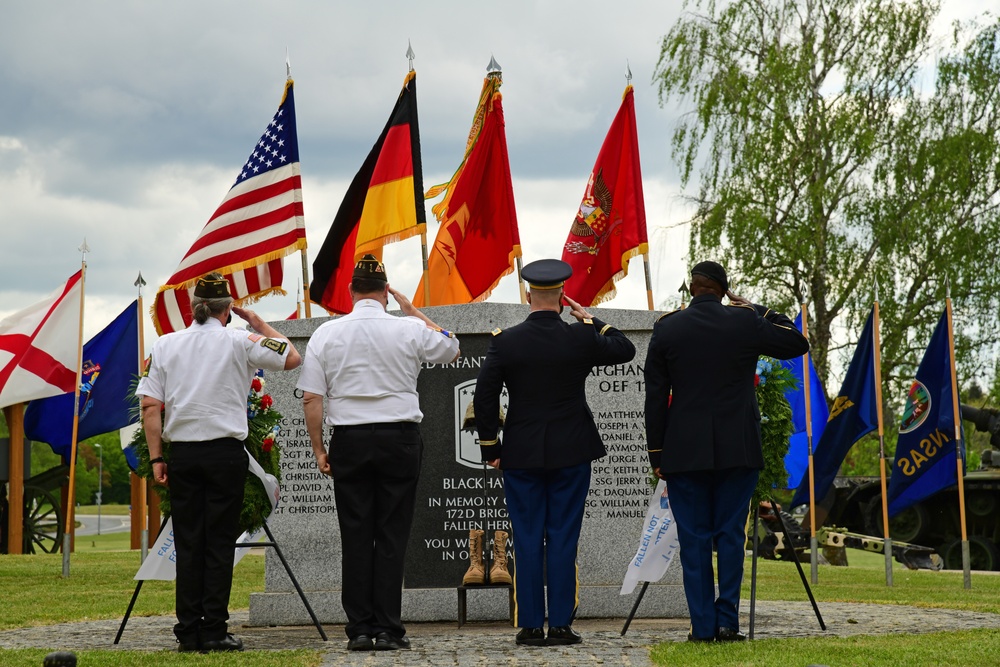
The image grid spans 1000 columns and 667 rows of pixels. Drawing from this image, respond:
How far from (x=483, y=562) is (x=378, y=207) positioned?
11.7ft

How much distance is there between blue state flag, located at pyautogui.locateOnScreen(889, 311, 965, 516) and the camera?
12.1 m

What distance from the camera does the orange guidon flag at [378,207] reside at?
10.2 metres

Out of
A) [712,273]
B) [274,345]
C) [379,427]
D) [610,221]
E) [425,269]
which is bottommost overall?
[379,427]

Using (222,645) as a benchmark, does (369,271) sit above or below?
above

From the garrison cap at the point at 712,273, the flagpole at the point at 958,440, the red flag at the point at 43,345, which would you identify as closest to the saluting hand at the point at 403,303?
the garrison cap at the point at 712,273

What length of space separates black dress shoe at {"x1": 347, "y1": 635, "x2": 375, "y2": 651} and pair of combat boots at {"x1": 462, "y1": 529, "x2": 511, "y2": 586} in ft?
5.45

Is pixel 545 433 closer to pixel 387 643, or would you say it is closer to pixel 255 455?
pixel 387 643

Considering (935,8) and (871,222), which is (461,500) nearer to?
(871,222)

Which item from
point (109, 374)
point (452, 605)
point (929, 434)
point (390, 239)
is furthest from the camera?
point (109, 374)

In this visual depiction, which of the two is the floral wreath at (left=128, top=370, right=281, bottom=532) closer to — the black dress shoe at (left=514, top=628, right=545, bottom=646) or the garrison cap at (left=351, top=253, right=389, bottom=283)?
the garrison cap at (left=351, top=253, right=389, bottom=283)

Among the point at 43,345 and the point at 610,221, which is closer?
the point at 610,221

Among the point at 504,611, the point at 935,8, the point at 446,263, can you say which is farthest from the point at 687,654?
the point at 935,8

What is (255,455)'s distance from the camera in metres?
6.77

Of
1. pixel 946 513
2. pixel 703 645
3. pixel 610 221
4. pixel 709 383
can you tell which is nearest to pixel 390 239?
pixel 610 221
